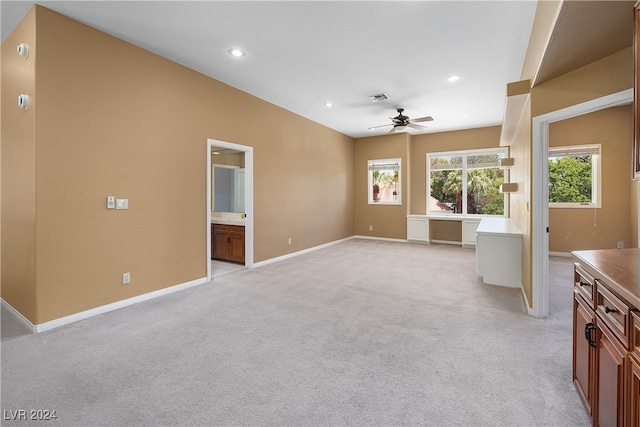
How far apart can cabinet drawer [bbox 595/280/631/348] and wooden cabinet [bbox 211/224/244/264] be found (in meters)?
4.64

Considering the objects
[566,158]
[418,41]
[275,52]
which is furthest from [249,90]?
[566,158]

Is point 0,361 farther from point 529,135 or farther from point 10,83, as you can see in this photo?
point 529,135

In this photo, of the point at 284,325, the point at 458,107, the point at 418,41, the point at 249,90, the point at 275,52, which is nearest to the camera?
the point at 284,325

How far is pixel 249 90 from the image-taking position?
4.75 meters

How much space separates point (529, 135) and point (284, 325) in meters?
3.23

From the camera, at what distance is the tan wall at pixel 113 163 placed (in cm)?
272

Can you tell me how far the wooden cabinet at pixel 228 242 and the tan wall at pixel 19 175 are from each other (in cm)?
277

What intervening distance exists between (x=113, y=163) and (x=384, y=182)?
651cm

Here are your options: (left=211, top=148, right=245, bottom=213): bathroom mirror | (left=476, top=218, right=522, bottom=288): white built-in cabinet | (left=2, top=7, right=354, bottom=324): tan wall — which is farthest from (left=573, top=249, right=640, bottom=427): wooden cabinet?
(left=211, top=148, right=245, bottom=213): bathroom mirror

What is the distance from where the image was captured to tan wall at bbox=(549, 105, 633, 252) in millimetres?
5227

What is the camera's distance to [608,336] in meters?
1.31

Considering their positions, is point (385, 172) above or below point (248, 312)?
above

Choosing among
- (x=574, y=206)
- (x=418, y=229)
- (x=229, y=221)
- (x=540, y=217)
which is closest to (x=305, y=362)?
(x=540, y=217)

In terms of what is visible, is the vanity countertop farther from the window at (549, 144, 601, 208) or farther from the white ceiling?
the window at (549, 144, 601, 208)
